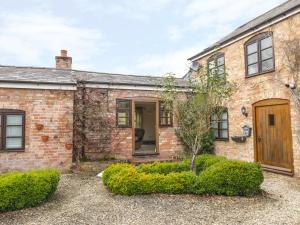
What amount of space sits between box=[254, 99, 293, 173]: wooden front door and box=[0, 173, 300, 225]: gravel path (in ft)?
7.62

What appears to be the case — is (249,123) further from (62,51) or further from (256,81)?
(62,51)

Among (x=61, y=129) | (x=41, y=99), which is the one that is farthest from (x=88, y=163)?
(x=41, y=99)

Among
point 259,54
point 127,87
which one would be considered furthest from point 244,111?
point 127,87

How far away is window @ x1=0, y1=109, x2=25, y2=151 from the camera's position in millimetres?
9203

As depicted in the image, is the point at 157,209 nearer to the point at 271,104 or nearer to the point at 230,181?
the point at 230,181

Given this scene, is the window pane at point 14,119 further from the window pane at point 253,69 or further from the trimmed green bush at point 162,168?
the window pane at point 253,69

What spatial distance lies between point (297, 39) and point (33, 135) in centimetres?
1040

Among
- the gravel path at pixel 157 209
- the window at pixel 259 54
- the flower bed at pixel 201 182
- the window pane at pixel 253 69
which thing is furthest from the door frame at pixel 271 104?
the flower bed at pixel 201 182

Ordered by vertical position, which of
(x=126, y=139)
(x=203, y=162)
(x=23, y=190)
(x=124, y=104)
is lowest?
(x=23, y=190)

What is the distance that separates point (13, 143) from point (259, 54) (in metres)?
10.6

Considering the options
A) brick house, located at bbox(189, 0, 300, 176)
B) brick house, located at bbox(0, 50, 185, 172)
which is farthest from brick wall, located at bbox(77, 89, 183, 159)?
brick house, located at bbox(189, 0, 300, 176)

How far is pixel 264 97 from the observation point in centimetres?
1020

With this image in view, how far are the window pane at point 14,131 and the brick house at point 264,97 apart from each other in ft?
24.8

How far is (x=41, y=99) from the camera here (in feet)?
32.2
